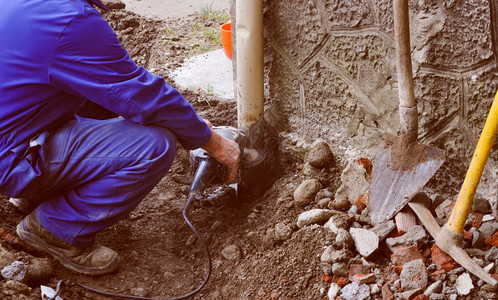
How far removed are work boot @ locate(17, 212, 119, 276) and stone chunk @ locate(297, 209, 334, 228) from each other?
0.86 m

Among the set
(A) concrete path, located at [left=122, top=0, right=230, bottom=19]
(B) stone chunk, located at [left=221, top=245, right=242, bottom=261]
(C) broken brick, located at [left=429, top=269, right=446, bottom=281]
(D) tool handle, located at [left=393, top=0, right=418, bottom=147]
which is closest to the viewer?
(C) broken brick, located at [left=429, top=269, right=446, bottom=281]

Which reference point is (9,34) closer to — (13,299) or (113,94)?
(113,94)

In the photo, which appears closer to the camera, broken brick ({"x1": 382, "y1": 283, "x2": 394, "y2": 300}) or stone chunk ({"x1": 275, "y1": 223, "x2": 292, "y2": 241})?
broken brick ({"x1": 382, "y1": 283, "x2": 394, "y2": 300})

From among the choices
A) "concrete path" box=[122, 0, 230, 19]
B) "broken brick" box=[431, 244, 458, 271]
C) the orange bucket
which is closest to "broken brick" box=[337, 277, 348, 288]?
"broken brick" box=[431, 244, 458, 271]

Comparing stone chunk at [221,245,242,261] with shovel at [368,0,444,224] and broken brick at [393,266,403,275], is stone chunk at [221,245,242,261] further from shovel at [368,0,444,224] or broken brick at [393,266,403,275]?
broken brick at [393,266,403,275]

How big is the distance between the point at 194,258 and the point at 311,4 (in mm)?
1356

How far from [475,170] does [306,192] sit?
2.86 feet

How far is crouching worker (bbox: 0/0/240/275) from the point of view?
6.89 feet

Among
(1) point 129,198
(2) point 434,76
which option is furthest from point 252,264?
(2) point 434,76

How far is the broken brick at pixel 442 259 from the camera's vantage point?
7.18 feet

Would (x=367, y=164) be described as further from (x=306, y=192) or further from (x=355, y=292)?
(x=355, y=292)

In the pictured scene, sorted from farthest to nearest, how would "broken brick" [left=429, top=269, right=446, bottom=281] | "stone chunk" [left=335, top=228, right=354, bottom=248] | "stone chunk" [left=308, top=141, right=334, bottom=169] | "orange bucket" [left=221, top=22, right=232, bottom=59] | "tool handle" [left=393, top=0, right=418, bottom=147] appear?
"orange bucket" [left=221, top=22, right=232, bottom=59]
"stone chunk" [left=308, top=141, right=334, bottom=169]
"stone chunk" [left=335, top=228, right=354, bottom=248]
"tool handle" [left=393, top=0, right=418, bottom=147]
"broken brick" [left=429, top=269, right=446, bottom=281]

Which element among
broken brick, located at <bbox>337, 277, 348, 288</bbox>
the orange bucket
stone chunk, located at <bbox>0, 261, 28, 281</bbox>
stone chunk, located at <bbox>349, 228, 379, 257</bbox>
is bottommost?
broken brick, located at <bbox>337, 277, 348, 288</bbox>

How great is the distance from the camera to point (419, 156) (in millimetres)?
2438
